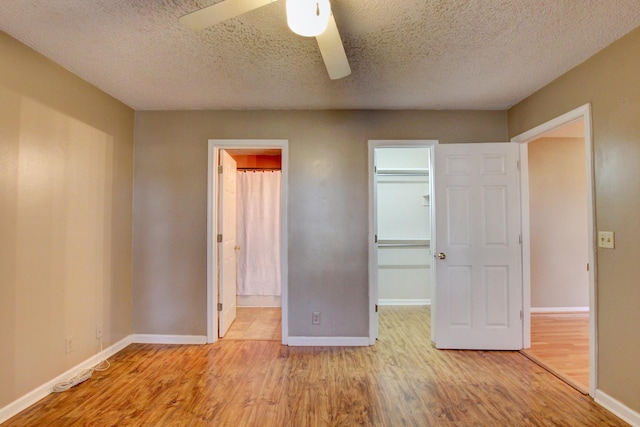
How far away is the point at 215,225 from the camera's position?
323 centimetres

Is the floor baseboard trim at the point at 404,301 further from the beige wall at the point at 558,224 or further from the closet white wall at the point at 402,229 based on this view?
the beige wall at the point at 558,224

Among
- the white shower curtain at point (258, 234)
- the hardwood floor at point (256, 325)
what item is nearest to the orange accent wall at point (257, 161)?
the white shower curtain at point (258, 234)

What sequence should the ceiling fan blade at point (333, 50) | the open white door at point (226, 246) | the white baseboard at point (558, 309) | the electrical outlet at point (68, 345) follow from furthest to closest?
the white baseboard at point (558, 309)
the open white door at point (226, 246)
the electrical outlet at point (68, 345)
the ceiling fan blade at point (333, 50)

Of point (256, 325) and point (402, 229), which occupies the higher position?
point (402, 229)

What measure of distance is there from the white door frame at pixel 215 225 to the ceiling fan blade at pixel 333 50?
148cm

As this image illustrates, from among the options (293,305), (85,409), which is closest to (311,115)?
(293,305)

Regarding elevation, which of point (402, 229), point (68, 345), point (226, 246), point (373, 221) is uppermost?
point (373, 221)

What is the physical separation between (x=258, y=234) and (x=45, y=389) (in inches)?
108

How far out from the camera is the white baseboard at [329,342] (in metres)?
3.13

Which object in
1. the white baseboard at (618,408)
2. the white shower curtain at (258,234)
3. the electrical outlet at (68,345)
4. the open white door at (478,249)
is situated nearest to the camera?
the white baseboard at (618,408)

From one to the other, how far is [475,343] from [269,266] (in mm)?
2719

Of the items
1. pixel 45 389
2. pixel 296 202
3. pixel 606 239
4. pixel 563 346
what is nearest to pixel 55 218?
pixel 45 389

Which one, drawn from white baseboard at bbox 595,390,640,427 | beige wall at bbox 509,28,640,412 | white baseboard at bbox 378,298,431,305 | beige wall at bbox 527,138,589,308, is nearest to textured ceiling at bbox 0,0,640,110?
beige wall at bbox 509,28,640,412

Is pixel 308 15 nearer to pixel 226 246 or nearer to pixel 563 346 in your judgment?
pixel 226 246
